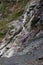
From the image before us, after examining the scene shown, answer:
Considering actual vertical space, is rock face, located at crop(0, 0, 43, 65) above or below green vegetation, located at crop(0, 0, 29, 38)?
below

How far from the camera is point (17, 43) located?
77.9 feet

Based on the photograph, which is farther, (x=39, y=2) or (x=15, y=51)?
(x=39, y=2)

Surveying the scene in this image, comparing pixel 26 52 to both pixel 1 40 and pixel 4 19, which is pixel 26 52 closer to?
pixel 1 40

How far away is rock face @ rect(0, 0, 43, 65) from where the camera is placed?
20.3 metres

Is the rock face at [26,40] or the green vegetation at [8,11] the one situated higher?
the green vegetation at [8,11]

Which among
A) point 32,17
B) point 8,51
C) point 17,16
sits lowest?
point 8,51

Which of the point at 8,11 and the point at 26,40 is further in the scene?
the point at 8,11

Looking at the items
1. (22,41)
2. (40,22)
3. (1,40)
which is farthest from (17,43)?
(1,40)

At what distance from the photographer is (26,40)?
22719 millimetres

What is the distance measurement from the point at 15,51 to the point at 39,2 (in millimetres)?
4663

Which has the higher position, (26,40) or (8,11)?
(8,11)

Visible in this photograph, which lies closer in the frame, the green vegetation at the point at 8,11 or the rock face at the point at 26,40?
the rock face at the point at 26,40

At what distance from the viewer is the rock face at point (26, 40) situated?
66.5 ft

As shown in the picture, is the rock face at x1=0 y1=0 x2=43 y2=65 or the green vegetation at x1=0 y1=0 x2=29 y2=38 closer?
the rock face at x1=0 y1=0 x2=43 y2=65
